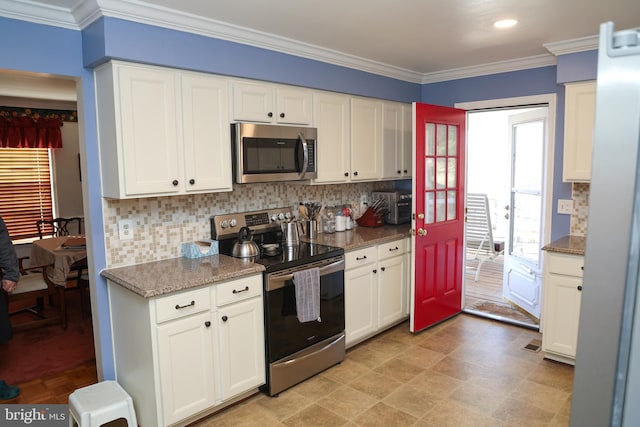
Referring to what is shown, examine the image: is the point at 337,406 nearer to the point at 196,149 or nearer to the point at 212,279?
the point at 212,279

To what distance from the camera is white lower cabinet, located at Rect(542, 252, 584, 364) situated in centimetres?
325

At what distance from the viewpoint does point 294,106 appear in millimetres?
3428

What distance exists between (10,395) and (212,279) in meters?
1.79

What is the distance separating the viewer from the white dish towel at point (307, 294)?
3.01 m

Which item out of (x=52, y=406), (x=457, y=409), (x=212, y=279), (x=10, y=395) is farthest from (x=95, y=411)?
(x=457, y=409)

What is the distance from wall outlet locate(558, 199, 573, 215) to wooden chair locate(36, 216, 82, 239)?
601 centimetres

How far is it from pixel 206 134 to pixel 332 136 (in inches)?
47.9

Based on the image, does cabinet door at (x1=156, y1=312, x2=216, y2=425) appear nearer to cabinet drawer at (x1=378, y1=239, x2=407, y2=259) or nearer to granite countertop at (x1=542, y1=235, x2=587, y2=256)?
cabinet drawer at (x1=378, y1=239, x2=407, y2=259)

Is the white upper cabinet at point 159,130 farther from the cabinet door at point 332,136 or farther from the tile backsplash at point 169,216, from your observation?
the cabinet door at point 332,136

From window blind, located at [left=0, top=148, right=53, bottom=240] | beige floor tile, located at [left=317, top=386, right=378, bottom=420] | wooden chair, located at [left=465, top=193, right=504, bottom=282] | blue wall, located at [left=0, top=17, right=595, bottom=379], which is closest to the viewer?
blue wall, located at [left=0, top=17, right=595, bottom=379]

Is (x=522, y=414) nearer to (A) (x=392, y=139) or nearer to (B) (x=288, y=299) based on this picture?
(B) (x=288, y=299)

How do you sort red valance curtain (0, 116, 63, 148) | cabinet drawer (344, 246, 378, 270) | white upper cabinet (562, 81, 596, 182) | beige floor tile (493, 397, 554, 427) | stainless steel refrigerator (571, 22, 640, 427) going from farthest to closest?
red valance curtain (0, 116, 63, 148) < cabinet drawer (344, 246, 378, 270) < white upper cabinet (562, 81, 596, 182) < beige floor tile (493, 397, 554, 427) < stainless steel refrigerator (571, 22, 640, 427)

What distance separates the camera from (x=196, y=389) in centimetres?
258

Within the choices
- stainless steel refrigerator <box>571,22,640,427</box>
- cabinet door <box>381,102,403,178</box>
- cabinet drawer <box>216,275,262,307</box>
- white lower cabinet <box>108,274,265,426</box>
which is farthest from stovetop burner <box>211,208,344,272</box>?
stainless steel refrigerator <box>571,22,640,427</box>
